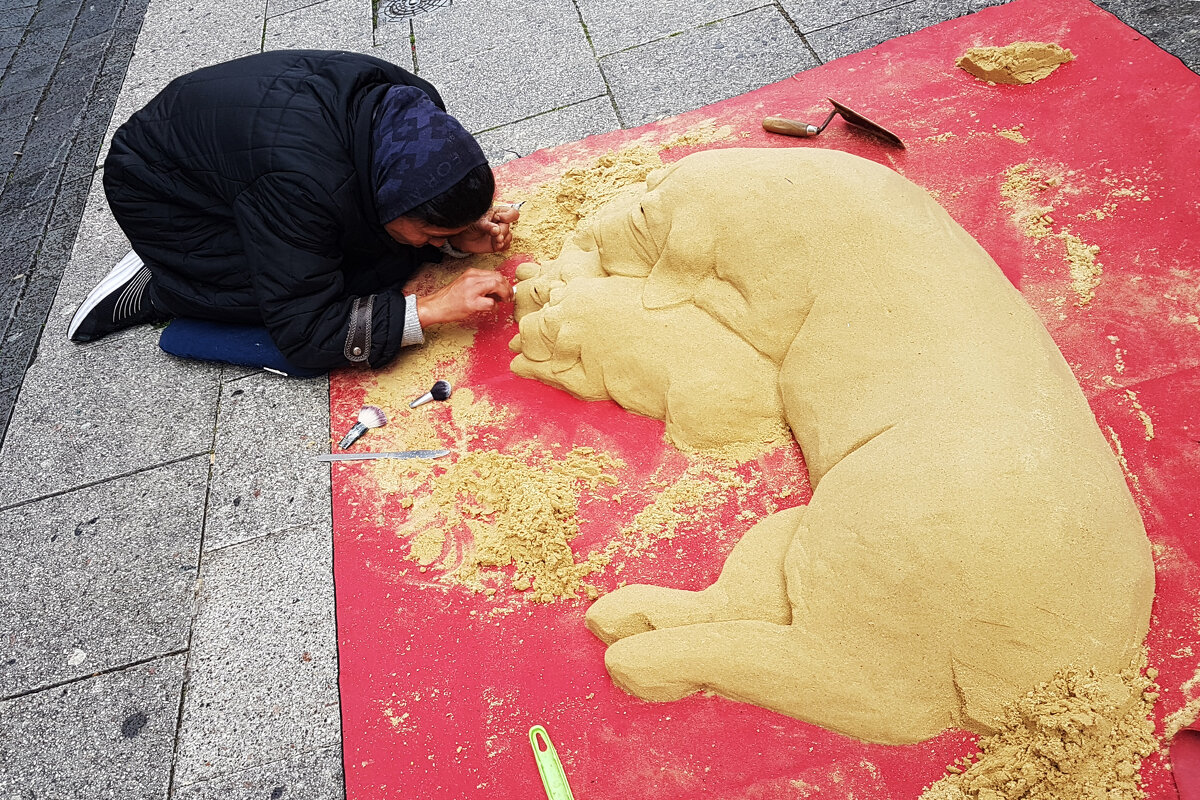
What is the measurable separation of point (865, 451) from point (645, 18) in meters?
3.13

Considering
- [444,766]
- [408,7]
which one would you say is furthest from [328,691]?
[408,7]

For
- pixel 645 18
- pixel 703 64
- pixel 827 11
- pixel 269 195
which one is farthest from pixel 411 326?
pixel 827 11

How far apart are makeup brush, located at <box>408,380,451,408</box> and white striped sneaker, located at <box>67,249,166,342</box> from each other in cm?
133

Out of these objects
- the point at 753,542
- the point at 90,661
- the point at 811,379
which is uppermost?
the point at 811,379

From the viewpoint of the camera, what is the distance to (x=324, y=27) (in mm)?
4961

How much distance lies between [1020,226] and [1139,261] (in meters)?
0.37

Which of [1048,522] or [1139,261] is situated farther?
[1139,261]

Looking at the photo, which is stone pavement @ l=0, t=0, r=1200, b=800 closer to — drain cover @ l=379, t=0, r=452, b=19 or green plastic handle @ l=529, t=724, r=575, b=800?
drain cover @ l=379, t=0, r=452, b=19

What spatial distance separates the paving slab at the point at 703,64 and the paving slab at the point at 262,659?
2.41m

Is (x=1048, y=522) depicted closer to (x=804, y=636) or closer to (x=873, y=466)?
(x=873, y=466)

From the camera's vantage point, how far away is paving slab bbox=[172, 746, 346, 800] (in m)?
2.13

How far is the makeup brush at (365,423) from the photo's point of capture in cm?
283

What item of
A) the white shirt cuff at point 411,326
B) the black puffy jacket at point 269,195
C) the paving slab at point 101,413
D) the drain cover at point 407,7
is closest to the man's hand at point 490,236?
the black puffy jacket at point 269,195

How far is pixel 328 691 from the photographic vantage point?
2.27 m
